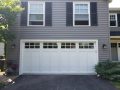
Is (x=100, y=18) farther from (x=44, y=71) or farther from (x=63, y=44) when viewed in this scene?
(x=44, y=71)

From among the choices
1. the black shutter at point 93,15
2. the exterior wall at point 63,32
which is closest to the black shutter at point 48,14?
the exterior wall at point 63,32

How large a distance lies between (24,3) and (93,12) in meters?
5.16

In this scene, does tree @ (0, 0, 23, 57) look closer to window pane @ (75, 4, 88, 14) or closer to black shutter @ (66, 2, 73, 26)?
black shutter @ (66, 2, 73, 26)

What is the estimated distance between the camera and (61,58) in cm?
2034

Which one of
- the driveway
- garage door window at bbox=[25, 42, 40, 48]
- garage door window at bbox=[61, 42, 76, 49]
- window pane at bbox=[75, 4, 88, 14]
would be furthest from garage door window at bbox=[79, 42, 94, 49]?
the driveway

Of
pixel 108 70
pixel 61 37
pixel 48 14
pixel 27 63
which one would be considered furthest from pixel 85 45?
pixel 27 63

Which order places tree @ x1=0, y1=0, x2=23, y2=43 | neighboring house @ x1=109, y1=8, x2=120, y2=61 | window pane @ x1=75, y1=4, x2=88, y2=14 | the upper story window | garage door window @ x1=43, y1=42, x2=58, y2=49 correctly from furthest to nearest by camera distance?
the upper story window → neighboring house @ x1=109, y1=8, x2=120, y2=61 → garage door window @ x1=43, y1=42, x2=58, y2=49 → window pane @ x1=75, y1=4, x2=88, y2=14 → tree @ x1=0, y1=0, x2=23, y2=43

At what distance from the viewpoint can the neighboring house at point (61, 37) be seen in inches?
796

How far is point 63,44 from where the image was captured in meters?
20.5

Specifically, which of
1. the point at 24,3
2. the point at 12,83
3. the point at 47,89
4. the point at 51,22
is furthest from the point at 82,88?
the point at 24,3

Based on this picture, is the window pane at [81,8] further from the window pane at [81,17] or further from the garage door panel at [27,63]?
the garage door panel at [27,63]

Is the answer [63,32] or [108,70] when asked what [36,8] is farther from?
[108,70]

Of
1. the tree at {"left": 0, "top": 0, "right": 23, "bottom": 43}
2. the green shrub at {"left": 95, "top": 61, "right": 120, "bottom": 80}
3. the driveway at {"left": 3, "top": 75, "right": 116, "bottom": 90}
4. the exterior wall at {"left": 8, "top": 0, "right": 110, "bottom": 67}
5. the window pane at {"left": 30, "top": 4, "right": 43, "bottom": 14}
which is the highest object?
the window pane at {"left": 30, "top": 4, "right": 43, "bottom": 14}

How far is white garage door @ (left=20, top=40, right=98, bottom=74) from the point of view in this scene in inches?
799
